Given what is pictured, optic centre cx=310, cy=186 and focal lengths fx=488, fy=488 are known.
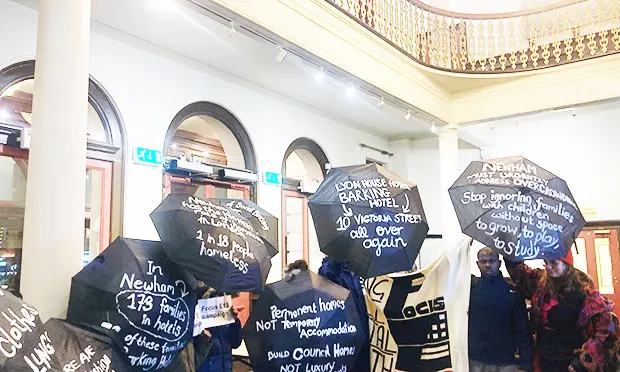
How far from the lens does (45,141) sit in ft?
8.13

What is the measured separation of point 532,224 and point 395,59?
13.0ft

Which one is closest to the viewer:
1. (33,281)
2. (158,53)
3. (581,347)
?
(33,281)

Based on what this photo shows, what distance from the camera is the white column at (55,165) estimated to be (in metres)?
2.41

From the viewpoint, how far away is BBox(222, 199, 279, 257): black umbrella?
2.49 m

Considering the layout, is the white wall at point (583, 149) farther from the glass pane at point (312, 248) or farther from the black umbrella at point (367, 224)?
the black umbrella at point (367, 224)

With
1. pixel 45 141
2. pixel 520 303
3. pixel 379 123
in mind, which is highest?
pixel 379 123

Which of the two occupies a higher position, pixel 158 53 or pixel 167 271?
pixel 158 53

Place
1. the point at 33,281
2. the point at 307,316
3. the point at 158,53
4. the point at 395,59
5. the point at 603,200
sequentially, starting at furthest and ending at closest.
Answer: the point at 603,200, the point at 395,59, the point at 158,53, the point at 33,281, the point at 307,316

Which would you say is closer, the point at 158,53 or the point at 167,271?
the point at 167,271

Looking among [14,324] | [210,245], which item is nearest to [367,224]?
[210,245]

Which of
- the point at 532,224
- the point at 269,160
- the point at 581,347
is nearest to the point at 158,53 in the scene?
the point at 269,160

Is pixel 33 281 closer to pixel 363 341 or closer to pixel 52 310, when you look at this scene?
pixel 52 310

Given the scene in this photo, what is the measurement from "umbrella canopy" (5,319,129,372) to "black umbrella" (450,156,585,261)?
1.74 meters

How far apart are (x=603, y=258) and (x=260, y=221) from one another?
23.4 feet
